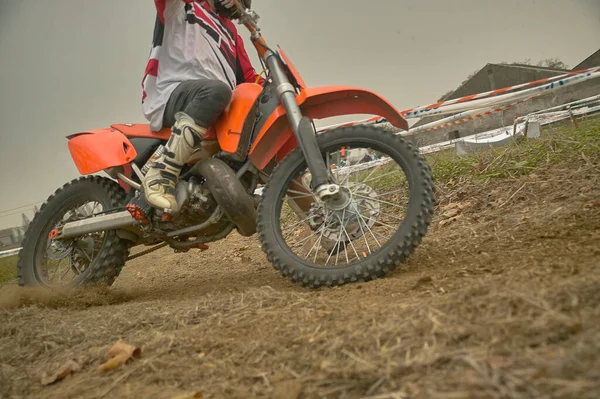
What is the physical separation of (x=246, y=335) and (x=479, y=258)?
1.07 metres

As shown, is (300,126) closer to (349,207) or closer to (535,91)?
(349,207)

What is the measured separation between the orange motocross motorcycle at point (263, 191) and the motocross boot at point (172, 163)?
2.8 inches

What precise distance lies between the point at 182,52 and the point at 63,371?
5.75 ft

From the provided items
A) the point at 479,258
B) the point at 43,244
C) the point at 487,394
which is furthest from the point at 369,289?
the point at 43,244

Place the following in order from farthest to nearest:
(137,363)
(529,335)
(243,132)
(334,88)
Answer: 1. (243,132)
2. (334,88)
3. (137,363)
4. (529,335)

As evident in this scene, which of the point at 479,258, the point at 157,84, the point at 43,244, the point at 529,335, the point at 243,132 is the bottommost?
the point at 479,258

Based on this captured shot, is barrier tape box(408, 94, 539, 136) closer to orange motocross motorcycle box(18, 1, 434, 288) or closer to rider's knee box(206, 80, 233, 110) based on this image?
orange motocross motorcycle box(18, 1, 434, 288)

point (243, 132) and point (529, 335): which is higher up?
point (243, 132)

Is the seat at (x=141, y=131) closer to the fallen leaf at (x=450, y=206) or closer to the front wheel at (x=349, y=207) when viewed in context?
the front wheel at (x=349, y=207)

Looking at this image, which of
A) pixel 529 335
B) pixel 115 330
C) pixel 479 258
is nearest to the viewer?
pixel 529 335

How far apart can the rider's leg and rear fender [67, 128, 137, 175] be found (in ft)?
1.05

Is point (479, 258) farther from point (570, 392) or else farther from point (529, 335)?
point (570, 392)

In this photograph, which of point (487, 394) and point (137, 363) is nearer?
point (487, 394)

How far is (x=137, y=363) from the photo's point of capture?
1244 mm
